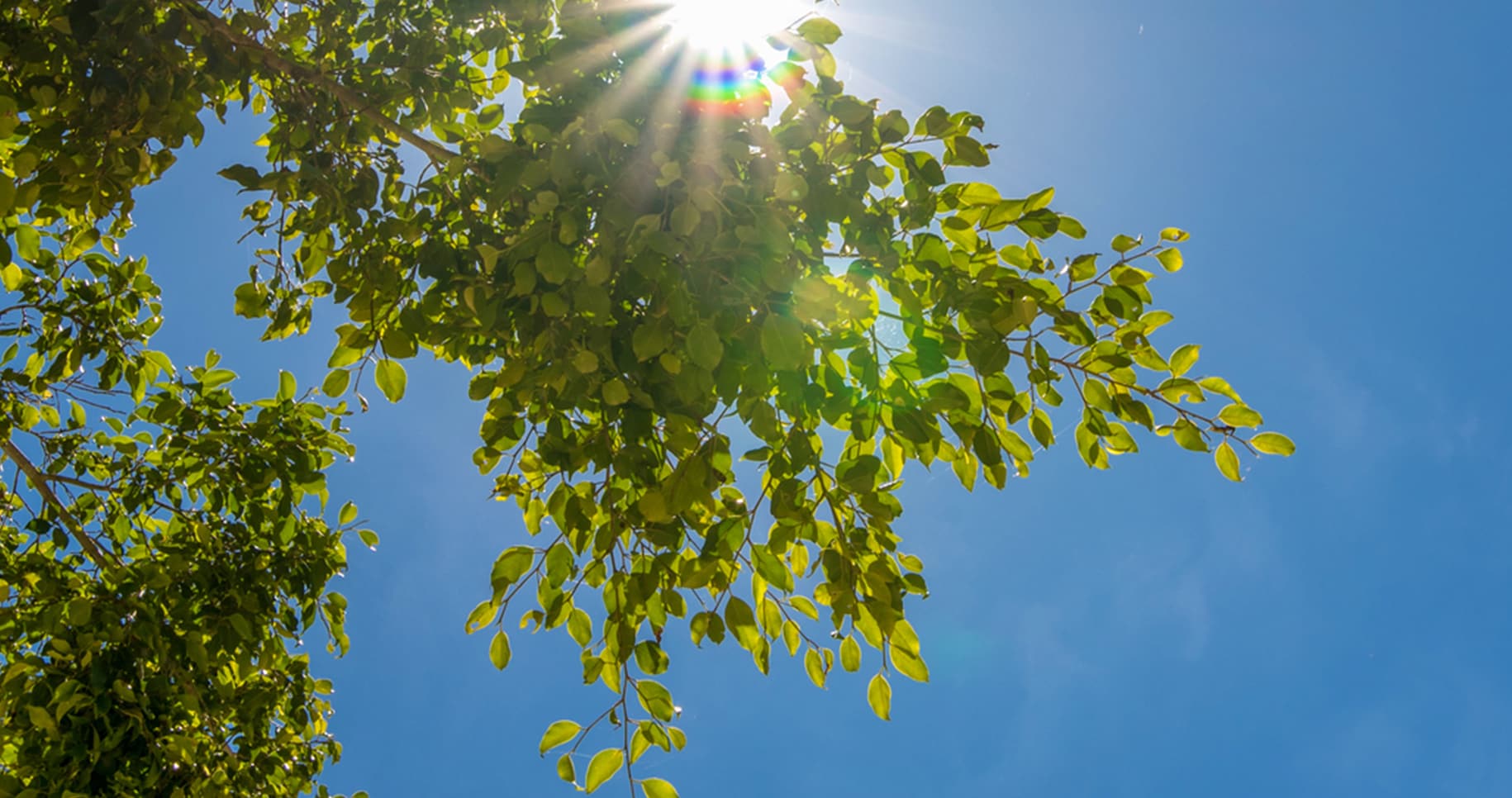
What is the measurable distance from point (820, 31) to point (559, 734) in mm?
1592

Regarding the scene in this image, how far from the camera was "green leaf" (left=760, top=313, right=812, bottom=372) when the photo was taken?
5.53 feet

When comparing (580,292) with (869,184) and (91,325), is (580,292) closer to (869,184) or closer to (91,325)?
(869,184)

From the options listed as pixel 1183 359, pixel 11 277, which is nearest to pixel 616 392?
pixel 1183 359

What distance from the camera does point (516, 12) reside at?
2.63 m

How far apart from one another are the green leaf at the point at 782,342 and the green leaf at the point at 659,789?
0.94 meters

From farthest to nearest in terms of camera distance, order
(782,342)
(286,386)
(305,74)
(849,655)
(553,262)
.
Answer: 1. (286,386)
2. (305,74)
3. (849,655)
4. (553,262)
5. (782,342)

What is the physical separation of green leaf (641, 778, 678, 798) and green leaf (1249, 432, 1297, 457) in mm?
1455

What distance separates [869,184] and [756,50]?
1.17 feet

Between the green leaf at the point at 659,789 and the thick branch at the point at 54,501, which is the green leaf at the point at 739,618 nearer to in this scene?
the green leaf at the point at 659,789

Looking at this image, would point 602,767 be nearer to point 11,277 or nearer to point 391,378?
point 391,378

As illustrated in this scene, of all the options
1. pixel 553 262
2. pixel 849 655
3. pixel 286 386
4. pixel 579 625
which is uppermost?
pixel 286 386

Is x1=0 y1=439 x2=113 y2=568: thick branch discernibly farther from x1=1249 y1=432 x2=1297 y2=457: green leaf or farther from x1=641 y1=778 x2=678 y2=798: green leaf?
x1=1249 y1=432 x2=1297 y2=457: green leaf

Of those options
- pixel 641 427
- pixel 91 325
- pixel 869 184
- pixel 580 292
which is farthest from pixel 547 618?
pixel 91 325

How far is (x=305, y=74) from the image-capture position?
2564 mm
